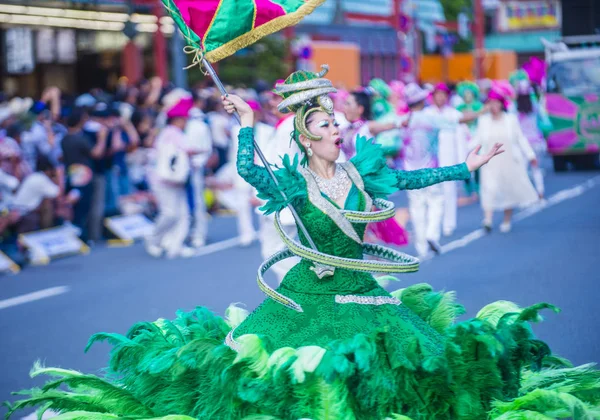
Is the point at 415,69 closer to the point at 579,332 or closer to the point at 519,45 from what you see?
the point at 519,45

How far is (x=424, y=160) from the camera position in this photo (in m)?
12.8

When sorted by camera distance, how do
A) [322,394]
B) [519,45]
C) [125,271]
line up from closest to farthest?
[322,394]
[125,271]
[519,45]

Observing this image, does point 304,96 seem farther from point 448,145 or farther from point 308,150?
point 448,145

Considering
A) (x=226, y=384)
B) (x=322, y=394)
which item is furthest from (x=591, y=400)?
(x=226, y=384)

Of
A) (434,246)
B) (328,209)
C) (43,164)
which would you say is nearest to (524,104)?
(434,246)

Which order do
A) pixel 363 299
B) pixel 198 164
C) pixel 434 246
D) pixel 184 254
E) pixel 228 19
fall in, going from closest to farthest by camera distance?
pixel 363 299, pixel 228 19, pixel 434 246, pixel 184 254, pixel 198 164

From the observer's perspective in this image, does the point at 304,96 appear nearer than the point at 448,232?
Yes

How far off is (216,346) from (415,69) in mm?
33971

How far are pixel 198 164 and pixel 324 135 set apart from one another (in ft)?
30.5

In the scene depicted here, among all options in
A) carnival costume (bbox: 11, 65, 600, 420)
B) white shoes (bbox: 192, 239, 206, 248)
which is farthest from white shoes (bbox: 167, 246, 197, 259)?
carnival costume (bbox: 11, 65, 600, 420)

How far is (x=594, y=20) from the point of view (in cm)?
2512

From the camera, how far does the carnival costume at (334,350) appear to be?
186 inches

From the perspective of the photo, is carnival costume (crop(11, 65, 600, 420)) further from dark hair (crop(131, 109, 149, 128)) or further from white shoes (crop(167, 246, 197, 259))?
dark hair (crop(131, 109, 149, 128))

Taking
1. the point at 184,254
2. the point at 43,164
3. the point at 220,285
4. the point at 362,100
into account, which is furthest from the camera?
the point at 43,164
